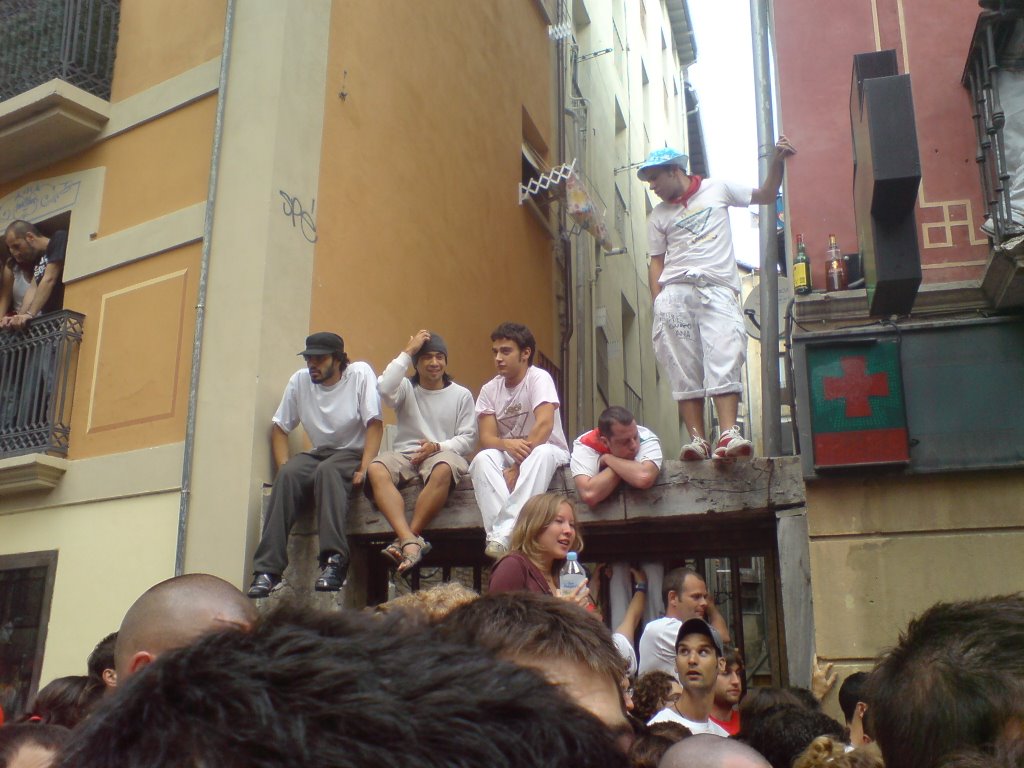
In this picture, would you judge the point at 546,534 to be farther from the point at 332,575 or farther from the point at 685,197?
the point at 685,197

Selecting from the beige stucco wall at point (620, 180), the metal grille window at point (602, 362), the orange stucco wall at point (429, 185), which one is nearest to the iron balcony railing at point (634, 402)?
the beige stucco wall at point (620, 180)

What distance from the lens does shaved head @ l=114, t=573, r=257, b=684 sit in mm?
2826

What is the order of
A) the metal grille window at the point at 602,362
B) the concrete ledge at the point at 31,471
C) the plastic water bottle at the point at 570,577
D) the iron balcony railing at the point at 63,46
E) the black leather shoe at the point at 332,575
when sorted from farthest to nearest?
the metal grille window at the point at 602,362 → the iron balcony railing at the point at 63,46 → the concrete ledge at the point at 31,471 → the black leather shoe at the point at 332,575 → the plastic water bottle at the point at 570,577

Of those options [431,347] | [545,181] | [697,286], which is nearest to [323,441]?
[431,347]

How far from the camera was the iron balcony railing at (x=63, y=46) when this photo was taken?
9.10 m

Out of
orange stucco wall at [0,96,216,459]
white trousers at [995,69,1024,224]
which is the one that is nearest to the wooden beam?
white trousers at [995,69,1024,224]

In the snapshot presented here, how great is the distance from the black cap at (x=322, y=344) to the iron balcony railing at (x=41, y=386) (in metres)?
2.43

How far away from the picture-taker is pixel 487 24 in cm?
1249

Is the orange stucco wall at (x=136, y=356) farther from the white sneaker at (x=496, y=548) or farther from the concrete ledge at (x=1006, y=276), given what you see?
the concrete ledge at (x=1006, y=276)

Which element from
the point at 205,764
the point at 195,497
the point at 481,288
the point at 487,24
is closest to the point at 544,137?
the point at 487,24

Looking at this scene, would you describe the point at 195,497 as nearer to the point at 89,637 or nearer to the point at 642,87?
the point at 89,637

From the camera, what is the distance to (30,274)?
30.8 ft

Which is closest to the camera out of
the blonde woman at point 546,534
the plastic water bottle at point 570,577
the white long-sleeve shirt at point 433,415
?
the plastic water bottle at point 570,577

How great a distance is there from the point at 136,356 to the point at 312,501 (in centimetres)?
209
